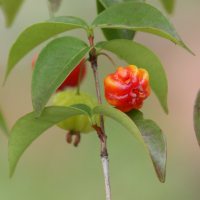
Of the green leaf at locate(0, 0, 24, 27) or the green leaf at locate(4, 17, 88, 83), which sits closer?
the green leaf at locate(4, 17, 88, 83)

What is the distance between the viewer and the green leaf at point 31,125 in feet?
1.73

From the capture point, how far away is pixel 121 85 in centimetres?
57

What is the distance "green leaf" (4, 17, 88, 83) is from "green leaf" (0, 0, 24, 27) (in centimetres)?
26

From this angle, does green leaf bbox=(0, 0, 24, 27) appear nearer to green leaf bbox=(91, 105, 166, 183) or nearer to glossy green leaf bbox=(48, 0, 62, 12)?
glossy green leaf bbox=(48, 0, 62, 12)

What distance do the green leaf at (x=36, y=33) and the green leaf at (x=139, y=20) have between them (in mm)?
59

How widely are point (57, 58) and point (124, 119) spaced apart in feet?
0.56

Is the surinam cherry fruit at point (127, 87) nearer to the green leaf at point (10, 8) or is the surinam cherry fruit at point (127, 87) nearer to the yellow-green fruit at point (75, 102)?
the yellow-green fruit at point (75, 102)

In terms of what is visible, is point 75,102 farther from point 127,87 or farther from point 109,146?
point 109,146

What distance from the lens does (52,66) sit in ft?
1.69

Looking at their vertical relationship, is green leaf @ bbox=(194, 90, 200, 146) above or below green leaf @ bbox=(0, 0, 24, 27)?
below

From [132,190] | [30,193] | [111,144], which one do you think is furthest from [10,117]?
[132,190]

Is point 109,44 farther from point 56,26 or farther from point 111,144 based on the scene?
point 111,144

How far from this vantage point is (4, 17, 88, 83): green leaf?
54 cm

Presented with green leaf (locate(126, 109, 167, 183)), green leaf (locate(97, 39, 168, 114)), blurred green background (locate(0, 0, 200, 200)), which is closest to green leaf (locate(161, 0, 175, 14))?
green leaf (locate(97, 39, 168, 114))
